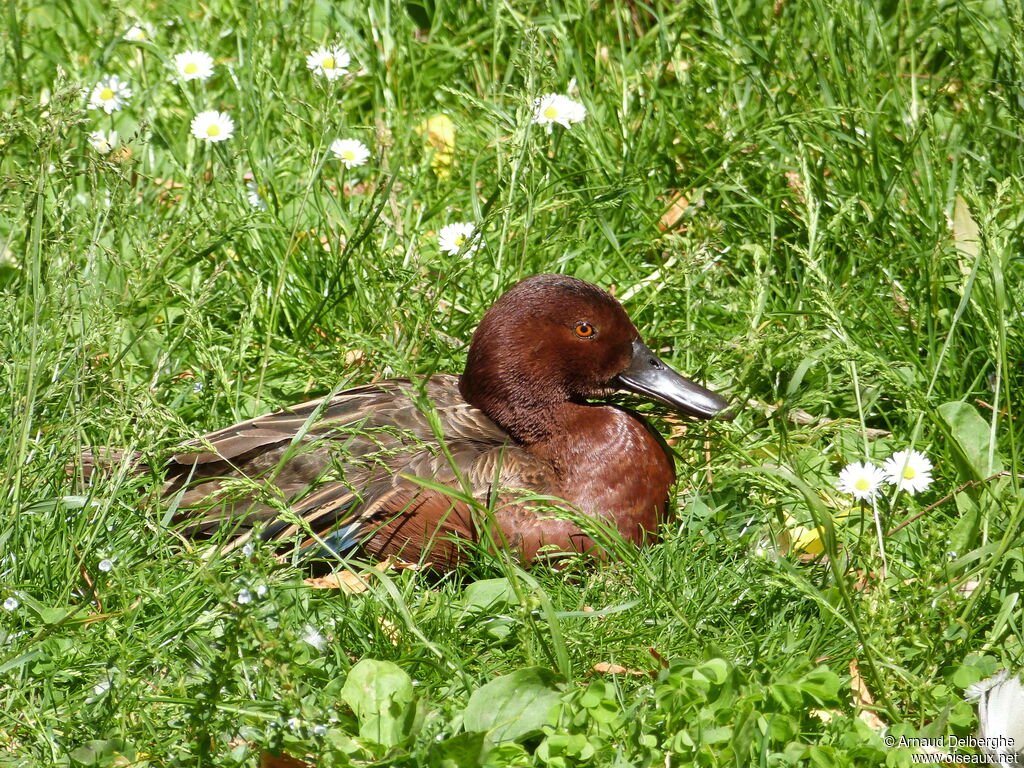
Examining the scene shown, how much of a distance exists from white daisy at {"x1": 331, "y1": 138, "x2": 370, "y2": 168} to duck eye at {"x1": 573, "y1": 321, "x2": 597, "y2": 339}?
1.16 metres

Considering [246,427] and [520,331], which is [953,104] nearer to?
[520,331]

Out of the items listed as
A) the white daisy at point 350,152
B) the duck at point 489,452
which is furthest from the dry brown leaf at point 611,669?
the white daisy at point 350,152

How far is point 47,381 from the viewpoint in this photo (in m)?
3.32

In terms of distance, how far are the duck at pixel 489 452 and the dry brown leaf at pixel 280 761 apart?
773 mm

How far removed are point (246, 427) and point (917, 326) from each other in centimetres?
211

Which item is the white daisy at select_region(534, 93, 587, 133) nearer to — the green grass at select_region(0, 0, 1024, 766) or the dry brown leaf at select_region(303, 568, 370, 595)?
the green grass at select_region(0, 0, 1024, 766)

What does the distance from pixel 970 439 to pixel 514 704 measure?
1.64 metres

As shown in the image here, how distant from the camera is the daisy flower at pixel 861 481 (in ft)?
9.75

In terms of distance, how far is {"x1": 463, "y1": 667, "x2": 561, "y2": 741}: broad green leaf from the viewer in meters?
2.60

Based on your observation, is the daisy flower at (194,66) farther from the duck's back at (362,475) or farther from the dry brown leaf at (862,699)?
the dry brown leaf at (862,699)

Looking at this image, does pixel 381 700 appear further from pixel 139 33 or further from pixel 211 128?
pixel 139 33

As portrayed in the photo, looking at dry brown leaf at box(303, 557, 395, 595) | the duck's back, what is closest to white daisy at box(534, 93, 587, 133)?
the duck's back

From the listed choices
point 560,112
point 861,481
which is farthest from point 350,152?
point 861,481

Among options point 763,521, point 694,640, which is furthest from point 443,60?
point 694,640
